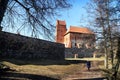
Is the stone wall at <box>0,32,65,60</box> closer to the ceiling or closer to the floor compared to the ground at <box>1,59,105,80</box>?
closer to the ceiling

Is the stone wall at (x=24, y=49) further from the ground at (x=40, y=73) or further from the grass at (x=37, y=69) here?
the ground at (x=40, y=73)

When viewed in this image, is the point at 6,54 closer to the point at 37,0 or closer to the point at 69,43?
the point at 37,0

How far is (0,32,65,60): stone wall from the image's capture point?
32.3 meters

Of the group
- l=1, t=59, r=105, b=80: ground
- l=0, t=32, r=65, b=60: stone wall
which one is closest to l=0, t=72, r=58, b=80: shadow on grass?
l=1, t=59, r=105, b=80: ground

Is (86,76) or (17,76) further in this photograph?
(86,76)

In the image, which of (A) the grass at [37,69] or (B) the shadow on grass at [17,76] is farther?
(A) the grass at [37,69]

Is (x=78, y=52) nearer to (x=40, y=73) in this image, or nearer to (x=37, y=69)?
(x=37, y=69)

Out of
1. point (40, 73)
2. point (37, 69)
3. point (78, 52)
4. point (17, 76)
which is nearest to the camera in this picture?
point (17, 76)

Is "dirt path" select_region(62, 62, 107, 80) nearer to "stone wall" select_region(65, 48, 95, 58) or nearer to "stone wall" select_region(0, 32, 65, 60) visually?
"stone wall" select_region(0, 32, 65, 60)

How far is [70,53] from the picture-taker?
249ft

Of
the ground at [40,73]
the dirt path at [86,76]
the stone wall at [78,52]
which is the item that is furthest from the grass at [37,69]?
the stone wall at [78,52]

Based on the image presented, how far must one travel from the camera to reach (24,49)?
1513 inches

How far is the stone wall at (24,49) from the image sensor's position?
32.3 m

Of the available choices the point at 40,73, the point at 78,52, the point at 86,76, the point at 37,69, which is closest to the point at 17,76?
the point at 40,73
